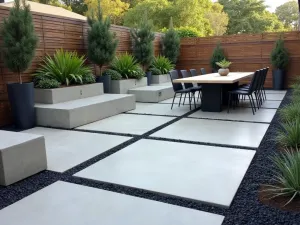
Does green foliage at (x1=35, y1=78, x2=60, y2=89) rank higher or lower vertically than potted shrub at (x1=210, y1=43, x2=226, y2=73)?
lower

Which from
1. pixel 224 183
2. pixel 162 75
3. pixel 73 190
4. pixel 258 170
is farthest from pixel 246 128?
pixel 162 75

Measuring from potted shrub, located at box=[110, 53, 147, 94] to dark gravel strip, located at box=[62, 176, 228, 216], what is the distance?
4922 millimetres

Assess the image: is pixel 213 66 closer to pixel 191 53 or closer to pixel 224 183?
pixel 191 53

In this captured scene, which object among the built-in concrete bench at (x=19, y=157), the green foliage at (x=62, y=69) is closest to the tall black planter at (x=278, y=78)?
the green foliage at (x=62, y=69)

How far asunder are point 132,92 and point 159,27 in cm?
1270

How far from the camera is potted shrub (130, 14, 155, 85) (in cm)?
902

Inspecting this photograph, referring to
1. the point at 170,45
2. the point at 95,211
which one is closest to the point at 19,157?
the point at 95,211

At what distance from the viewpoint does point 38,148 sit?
9.90ft

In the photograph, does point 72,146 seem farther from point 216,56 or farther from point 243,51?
point 243,51

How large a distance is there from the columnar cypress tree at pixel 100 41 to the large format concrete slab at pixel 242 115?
267 cm

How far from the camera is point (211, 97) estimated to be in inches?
242

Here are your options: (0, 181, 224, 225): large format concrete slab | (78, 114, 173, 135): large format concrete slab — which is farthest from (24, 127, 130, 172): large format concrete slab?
(0, 181, 224, 225): large format concrete slab

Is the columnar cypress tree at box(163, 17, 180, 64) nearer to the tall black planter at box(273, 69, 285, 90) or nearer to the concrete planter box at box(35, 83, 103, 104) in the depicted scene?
the tall black planter at box(273, 69, 285, 90)

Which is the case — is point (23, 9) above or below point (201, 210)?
above
